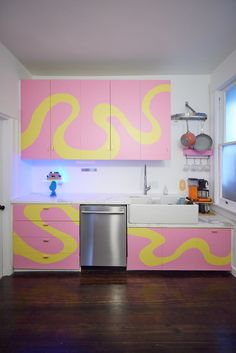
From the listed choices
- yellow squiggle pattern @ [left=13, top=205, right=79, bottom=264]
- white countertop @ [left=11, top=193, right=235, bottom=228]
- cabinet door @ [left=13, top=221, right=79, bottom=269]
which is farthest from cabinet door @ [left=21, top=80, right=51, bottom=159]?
cabinet door @ [left=13, top=221, right=79, bottom=269]

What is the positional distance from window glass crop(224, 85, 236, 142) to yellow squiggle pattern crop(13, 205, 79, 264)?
2.26 meters

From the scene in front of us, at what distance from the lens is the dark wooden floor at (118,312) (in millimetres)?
1749

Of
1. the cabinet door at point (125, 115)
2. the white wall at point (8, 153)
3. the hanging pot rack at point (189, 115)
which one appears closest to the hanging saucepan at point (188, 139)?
the hanging pot rack at point (189, 115)

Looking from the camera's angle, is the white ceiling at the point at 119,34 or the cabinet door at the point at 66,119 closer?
the white ceiling at the point at 119,34

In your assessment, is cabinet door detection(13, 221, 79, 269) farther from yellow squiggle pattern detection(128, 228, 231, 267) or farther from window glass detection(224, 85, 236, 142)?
window glass detection(224, 85, 236, 142)

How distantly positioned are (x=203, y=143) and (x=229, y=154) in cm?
42

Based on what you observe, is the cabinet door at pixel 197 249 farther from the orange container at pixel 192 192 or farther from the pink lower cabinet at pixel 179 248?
the orange container at pixel 192 192

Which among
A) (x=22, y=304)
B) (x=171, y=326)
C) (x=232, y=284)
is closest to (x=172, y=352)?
(x=171, y=326)

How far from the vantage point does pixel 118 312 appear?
82.7 inches

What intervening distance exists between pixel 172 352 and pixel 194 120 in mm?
2851

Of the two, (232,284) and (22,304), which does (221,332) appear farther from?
(22,304)

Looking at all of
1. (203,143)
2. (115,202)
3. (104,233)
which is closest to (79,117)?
(115,202)

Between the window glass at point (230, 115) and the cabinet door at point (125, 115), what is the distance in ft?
4.02

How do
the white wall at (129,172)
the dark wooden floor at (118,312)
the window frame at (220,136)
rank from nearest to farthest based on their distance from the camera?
the dark wooden floor at (118,312) < the window frame at (220,136) < the white wall at (129,172)
